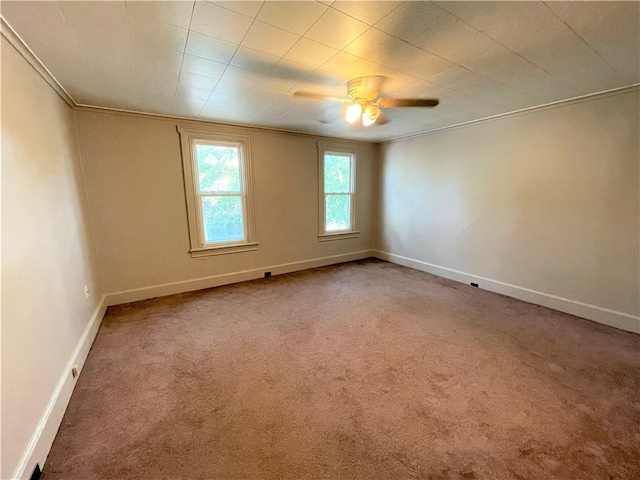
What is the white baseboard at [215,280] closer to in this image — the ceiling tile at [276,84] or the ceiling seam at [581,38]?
the ceiling tile at [276,84]

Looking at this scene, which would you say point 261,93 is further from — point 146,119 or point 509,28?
point 509,28

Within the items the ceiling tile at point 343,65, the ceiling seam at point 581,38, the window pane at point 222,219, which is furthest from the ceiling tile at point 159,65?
the ceiling seam at point 581,38

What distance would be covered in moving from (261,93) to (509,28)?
6.62 feet

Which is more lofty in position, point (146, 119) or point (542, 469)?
point (146, 119)

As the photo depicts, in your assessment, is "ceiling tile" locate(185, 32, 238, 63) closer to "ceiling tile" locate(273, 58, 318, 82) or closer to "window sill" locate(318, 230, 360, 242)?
"ceiling tile" locate(273, 58, 318, 82)

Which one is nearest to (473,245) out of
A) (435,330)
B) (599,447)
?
(435,330)

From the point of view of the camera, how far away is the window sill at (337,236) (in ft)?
16.5

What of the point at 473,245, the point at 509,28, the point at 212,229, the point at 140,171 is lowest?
the point at 473,245

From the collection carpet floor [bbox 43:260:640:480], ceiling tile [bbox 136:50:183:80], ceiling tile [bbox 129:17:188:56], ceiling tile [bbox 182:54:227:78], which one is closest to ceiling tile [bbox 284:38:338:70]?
ceiling tile [bbox 182:54:227:78]

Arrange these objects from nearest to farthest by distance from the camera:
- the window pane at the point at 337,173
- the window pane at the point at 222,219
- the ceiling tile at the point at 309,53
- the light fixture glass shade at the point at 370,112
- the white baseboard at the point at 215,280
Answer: the ceiling tile at the point at 309,53
the light fixture glass shade at the point at 370,112
the white baseboard at the point at 215,280
the window pane at the point at 222,219
the window pane at the point at 337,173

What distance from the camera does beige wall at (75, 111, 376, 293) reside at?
3.22m

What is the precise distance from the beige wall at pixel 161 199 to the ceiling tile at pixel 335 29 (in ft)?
8.41

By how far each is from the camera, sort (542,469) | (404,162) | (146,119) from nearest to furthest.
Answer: (542,469)
(146,119)
(404,162)

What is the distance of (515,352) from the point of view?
7.91ft
